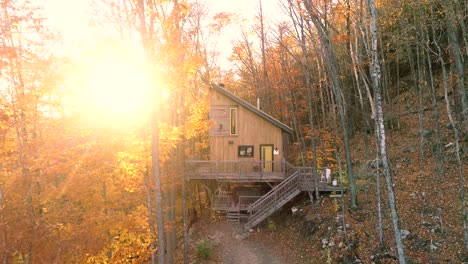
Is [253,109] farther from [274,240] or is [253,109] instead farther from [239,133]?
[274,240]

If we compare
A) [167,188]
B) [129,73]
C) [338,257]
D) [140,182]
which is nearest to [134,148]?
[140,182]

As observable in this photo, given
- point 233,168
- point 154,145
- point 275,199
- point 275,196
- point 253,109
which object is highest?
point 253,109

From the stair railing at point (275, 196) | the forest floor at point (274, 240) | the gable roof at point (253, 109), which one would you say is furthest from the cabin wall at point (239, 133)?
the forest floor at point (274, 240)

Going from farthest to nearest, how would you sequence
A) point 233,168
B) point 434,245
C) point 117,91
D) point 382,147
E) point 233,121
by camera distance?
point 233,121 < point 233,168 < point 117,91 < point 434,245 < point 382,147

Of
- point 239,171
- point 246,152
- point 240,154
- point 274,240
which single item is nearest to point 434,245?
point 274,240

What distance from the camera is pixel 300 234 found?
19.1 metres

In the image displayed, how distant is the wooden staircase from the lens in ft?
68.6

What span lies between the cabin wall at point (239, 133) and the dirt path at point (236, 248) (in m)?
5.54

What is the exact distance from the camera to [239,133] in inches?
959

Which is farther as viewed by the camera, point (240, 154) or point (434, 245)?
point (240, 154)

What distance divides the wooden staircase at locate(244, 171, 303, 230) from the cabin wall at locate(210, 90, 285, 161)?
121 inches

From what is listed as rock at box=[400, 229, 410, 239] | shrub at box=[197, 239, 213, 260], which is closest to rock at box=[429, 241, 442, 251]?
rock at box=[400, 229, 410, 239]

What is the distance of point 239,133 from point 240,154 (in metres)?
1.62

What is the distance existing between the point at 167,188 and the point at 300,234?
8535mm
